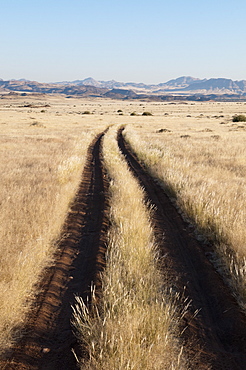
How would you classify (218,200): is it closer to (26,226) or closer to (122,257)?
(122,257)

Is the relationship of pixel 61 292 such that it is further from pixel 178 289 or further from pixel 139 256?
pixel 178 289

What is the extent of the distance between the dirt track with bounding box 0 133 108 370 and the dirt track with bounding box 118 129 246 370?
1.35m

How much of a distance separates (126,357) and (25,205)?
232 inches

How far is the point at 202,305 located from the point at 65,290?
2.12 m

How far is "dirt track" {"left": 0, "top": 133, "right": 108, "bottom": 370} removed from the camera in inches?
133

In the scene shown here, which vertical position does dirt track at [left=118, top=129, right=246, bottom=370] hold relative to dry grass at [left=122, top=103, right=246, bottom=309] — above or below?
below

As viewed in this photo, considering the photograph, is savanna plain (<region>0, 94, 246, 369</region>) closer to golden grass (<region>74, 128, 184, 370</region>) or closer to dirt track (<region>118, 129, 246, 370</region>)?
golden grass (<region>74, 128, 184, 370</region>)

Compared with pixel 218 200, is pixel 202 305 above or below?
below

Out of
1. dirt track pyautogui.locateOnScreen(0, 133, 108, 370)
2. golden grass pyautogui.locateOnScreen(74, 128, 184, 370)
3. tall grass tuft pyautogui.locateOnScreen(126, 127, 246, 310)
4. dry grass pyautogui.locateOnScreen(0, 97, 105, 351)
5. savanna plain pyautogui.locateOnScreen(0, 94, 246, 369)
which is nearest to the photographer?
golden grass pyautogui.locateOnScreen(74, 128, 184, 370)

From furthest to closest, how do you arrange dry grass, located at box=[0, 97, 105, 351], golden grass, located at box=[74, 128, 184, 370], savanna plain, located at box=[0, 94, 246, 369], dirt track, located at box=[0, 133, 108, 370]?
dry grass, located at box=[0, 97, 105, 351] → dirt track, located at box=[0, 133, 108, 370] → savanna plain, located at box=[0, 94, 246, 369] → golden grass, located at box=[74, 128, 184, 370]

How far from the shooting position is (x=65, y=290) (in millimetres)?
4727

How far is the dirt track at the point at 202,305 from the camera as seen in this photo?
11.4 ft

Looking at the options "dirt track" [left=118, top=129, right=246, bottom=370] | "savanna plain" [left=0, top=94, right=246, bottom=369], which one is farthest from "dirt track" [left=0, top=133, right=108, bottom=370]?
"dirt track" [left=118, top=129, right=246, bottom=370]

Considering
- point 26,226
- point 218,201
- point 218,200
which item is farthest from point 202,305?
point 218,200
